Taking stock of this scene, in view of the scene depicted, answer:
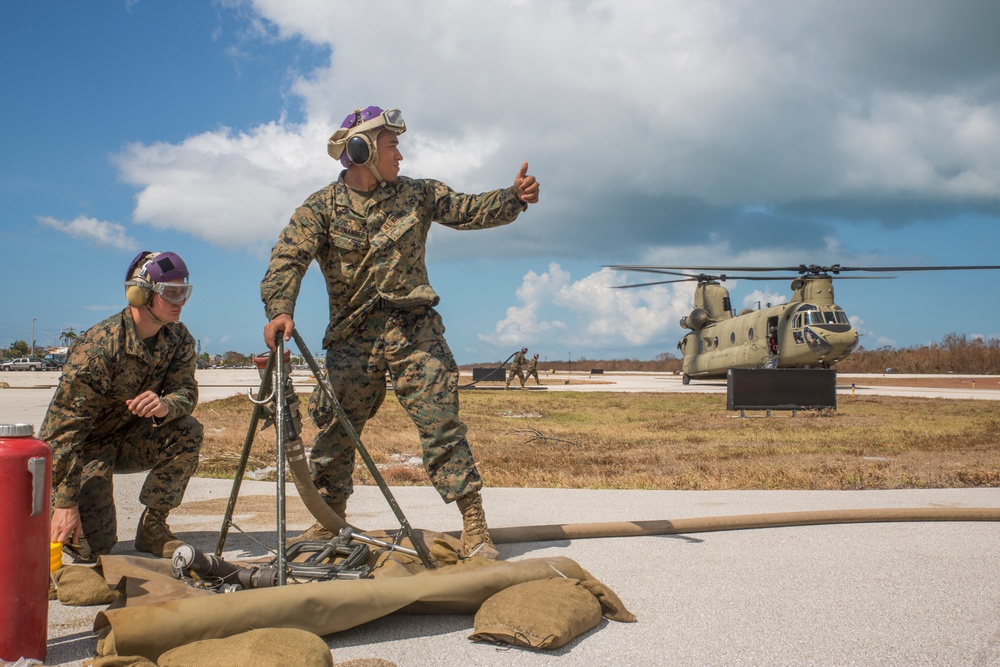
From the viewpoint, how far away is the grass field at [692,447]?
708 centimetres

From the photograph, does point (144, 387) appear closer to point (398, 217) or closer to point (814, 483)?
point (398, 217)

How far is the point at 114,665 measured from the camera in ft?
7.21

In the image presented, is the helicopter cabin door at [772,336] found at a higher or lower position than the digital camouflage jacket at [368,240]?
higher

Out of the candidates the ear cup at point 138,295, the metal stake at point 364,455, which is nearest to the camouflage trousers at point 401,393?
the metal stake at point 364,455

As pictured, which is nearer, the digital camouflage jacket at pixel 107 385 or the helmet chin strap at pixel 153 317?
the digital camouflage jacket at pixel 107 385

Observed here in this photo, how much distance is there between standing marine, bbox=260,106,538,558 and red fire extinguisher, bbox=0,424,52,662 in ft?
5.32

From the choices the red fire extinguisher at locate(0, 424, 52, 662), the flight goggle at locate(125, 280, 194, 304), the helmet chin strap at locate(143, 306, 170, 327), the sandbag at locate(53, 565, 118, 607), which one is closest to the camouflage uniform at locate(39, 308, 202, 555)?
the helmet chin strap at locate(143, 306, 170, 327)

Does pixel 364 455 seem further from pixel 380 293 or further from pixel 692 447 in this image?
pixel 692 447

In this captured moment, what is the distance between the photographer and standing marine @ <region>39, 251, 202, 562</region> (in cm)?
363

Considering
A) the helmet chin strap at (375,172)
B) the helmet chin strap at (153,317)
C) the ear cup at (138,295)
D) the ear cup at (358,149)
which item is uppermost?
the ear cup at (358,149)

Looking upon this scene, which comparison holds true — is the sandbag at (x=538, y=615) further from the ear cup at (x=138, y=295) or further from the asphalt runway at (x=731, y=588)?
the ear cup at (x=138, y=295)

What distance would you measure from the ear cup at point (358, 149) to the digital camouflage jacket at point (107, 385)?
4.27 feet

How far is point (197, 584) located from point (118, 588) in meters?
0.28

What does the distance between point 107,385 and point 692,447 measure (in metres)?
7.94
